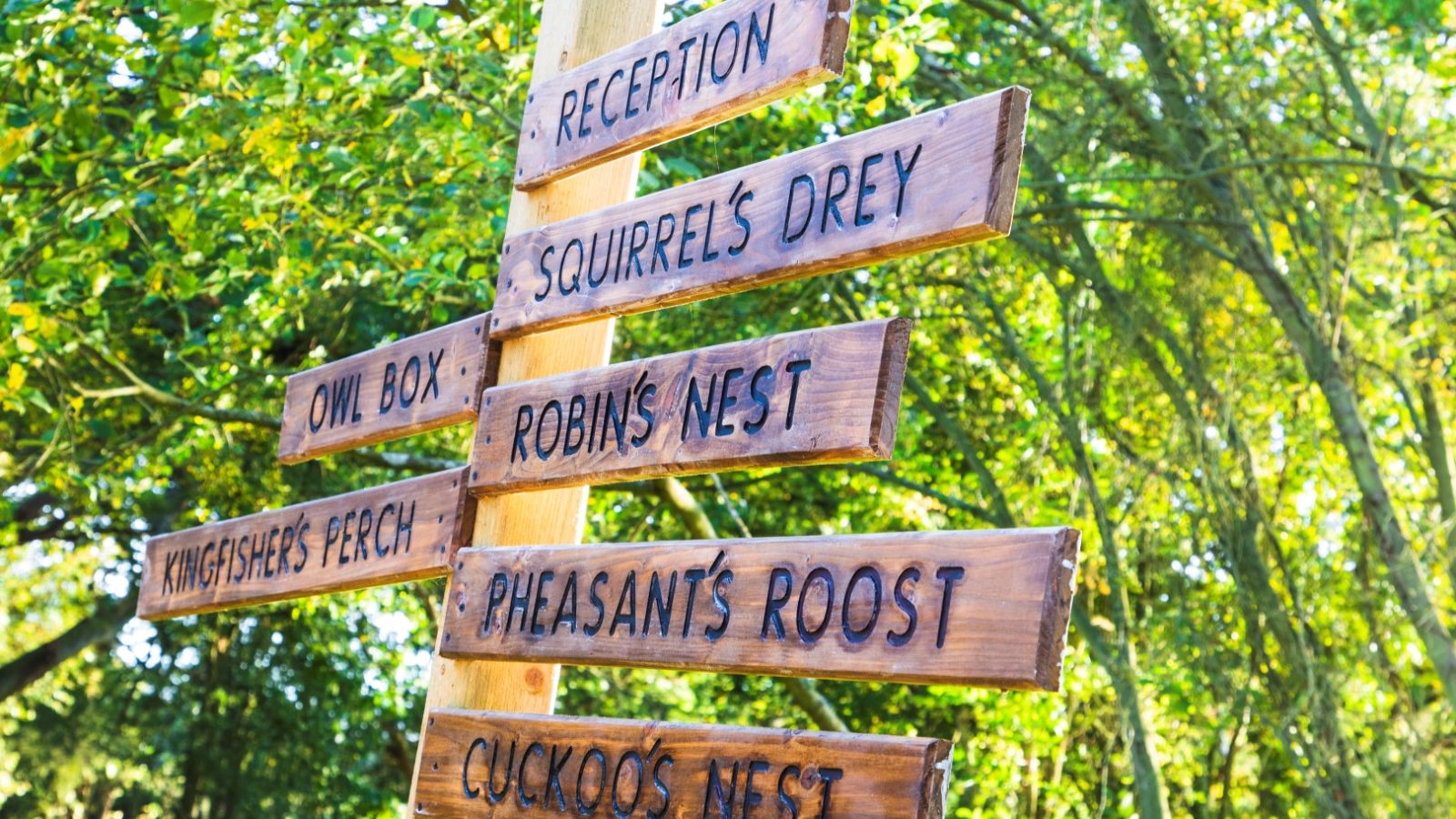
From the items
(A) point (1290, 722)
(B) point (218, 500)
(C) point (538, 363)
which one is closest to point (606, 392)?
(C) point (538, 363)

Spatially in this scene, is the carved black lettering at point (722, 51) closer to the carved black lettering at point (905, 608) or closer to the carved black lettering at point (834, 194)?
the carved black lettering at point (834, 194)

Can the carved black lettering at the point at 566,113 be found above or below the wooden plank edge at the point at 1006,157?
above

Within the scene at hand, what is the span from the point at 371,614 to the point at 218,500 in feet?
6.50

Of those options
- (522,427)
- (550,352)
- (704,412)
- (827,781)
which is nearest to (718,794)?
(827,781)

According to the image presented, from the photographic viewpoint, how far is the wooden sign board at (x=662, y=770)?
5.69ft

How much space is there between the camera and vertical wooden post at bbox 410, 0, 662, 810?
255 cm

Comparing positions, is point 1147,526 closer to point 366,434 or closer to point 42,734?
point 366,434

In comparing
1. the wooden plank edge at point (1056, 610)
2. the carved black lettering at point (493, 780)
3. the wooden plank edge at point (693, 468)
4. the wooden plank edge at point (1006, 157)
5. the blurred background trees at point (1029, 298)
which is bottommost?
the carved black lettering at point (493, 780)

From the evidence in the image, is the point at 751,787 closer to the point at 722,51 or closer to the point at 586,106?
the point at 722,51

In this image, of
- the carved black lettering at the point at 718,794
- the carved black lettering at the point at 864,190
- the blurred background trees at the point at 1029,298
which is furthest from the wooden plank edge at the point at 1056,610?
the blurred background trees at the point at 1029,298

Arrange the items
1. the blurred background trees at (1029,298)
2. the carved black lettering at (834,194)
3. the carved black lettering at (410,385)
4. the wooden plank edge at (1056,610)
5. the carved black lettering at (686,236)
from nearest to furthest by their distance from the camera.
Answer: the wooden plank edge at (1056,610), the carved black lettering at (834,194), the carved black lettering at (686,236), the carved black lettering at (410,385), the blurred background trees at (1029,298)

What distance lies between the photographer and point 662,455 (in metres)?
2.17

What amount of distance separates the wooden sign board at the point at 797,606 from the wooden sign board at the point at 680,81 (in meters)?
0.71

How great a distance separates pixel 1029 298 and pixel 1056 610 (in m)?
7.98
